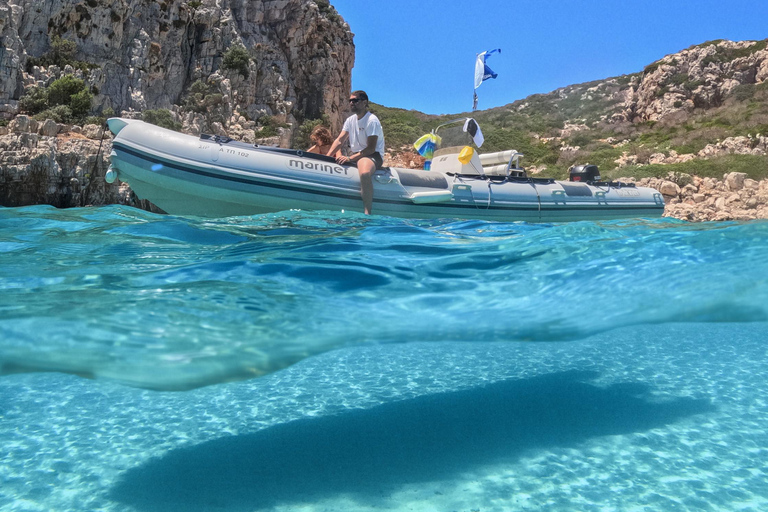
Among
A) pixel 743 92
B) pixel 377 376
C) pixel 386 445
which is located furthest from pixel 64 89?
pixel 743 92

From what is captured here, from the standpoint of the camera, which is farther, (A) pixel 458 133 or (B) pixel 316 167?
(A) pixel 458 133

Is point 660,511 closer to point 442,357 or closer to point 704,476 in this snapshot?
point 704,476

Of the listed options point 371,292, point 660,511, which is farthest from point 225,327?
point 660,511

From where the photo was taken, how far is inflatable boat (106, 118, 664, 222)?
6090mm

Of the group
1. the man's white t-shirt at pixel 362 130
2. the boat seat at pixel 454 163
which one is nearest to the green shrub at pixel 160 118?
the boat seat at pixel 454 163

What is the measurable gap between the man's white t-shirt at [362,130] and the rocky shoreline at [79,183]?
911 centimetres

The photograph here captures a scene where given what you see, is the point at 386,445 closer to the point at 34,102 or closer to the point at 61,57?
the point at 34,102

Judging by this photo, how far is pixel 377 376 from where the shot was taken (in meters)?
3.68

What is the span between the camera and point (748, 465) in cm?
226

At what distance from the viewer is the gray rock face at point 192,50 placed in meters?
20.2

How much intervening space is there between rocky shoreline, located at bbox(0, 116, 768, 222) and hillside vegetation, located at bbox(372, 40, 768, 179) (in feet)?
7.78

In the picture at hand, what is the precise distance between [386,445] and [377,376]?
1166 millimetres

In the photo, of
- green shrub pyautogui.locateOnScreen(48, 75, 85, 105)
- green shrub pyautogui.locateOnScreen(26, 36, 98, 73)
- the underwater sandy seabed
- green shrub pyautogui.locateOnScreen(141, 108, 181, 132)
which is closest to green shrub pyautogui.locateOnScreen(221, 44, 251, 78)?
green shrub pyautogui.locateOnScreen(141, 108, 181, 132)

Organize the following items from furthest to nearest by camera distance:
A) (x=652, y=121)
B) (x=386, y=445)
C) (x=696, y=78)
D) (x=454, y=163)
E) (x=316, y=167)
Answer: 1. (x=696, y=78)
2. (x=652, y=121)
3. (x=454, y=163)
4. (x=316, y=167)
5. (x=386, y=445)
